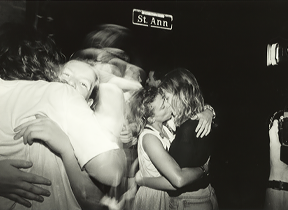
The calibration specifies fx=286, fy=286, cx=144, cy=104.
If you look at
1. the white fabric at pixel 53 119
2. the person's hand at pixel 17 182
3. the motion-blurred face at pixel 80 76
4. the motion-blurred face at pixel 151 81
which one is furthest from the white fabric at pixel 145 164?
the person's hand at pixel 17 182

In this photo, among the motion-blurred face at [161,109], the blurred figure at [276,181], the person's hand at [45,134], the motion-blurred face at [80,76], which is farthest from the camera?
the blurred figure at [276,181]

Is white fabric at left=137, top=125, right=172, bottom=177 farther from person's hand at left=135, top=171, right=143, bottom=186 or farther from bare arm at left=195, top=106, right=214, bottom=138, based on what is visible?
bare arm at left=195, top=106, right=214, bottom=138

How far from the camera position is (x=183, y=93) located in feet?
7.19

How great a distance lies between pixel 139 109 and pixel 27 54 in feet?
2.84

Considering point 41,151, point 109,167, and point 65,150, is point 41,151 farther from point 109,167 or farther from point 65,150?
point 109,167

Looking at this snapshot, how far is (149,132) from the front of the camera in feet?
6.82

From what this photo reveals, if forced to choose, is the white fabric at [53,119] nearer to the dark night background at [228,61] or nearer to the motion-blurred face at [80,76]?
the motion-blurred face at [80,76]

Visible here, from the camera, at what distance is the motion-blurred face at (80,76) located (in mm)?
1990

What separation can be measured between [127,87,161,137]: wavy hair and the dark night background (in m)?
0.21

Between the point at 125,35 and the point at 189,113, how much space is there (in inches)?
30.0

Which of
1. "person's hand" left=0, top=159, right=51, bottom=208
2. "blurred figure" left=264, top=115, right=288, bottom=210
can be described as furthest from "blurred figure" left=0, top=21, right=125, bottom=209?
"blurred figure" left=264, top=115, right=288, bottom=210

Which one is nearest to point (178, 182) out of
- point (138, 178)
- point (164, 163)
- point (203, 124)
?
point (164, 163)

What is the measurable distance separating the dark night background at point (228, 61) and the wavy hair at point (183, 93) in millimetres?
56

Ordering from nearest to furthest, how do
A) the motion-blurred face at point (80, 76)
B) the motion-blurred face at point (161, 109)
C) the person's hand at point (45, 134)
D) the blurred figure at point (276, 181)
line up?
the person's hand at point (45, 134) → the motion-blurred face at point (80, 76) → the motion-blurred face at point (161, 109) → the blurred figure at point (276, 181)
